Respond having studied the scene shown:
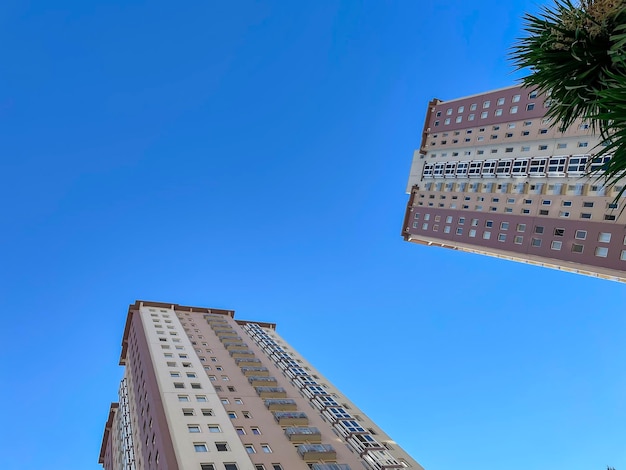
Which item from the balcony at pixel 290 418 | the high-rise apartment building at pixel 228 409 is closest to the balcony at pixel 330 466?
the high-rise apartment building at pixel 228 409

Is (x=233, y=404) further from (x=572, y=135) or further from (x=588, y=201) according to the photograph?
(x=572, y=135)

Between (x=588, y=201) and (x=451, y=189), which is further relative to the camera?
(x=451, y=189)

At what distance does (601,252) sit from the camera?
136ft

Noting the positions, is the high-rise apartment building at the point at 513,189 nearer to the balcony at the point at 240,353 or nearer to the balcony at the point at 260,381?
the balcony at the point at 260,381

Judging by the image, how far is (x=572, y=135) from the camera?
49219mm

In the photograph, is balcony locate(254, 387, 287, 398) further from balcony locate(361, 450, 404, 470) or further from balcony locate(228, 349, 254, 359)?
balcony locate(361, 450, 404, 470)

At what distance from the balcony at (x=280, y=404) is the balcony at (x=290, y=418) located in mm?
1261

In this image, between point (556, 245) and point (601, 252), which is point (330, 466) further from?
point (556, 245)

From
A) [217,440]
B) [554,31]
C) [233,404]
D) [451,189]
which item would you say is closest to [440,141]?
[451,189]

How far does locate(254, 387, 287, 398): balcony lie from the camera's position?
42438 millimetres

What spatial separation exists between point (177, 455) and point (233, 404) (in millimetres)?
10047

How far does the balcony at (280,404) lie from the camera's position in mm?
40131

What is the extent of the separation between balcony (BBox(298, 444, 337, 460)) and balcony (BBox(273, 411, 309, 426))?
4.05m

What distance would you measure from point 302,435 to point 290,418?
260 cm
